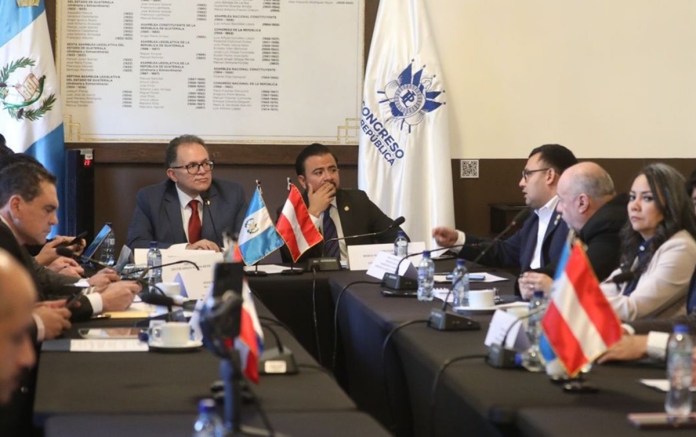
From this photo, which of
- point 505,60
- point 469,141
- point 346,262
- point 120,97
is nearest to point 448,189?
point 469,141

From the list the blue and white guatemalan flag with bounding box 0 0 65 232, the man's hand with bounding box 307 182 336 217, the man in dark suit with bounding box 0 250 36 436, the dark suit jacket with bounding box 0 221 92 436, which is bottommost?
the dark suit jacket with bounding box 0 221 92 436

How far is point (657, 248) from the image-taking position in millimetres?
3264

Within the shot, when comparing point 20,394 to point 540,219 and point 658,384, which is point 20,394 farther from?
point 540,219

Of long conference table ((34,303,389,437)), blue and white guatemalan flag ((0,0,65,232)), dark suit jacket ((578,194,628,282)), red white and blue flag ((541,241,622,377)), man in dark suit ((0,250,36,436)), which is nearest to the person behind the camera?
man in dark suit ((0,250,36,436))

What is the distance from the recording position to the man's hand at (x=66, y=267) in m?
4.36

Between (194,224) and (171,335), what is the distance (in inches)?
96.4

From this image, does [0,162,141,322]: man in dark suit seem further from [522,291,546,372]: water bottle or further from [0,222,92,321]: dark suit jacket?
[522,291,546,372]: water bottle

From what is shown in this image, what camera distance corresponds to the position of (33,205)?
139 inches

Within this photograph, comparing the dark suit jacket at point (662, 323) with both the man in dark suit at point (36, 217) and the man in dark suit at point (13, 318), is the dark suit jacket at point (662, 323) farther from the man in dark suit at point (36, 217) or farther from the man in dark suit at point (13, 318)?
the man in dark suit at point (13, 318)

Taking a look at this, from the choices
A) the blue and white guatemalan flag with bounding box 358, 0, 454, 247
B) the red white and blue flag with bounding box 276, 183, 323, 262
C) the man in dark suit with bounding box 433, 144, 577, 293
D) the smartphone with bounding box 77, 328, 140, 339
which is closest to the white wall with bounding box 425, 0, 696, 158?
the blue and white guatemalan flag with bounding box 358, 0, 454, 247

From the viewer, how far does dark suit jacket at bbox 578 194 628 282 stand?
154 inches

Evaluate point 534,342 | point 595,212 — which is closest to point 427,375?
point 534,342

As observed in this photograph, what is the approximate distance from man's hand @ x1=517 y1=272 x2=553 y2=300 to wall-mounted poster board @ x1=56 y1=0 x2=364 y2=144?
280 cm

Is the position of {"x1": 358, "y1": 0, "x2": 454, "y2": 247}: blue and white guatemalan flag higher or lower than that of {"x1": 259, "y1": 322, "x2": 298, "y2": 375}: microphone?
higher
